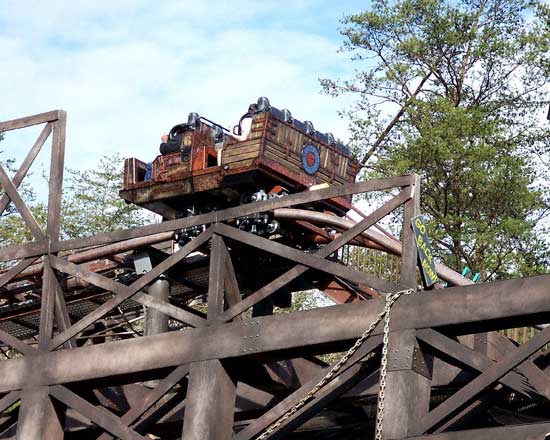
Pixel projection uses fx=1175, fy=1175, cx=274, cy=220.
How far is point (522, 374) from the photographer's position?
31.8 ft

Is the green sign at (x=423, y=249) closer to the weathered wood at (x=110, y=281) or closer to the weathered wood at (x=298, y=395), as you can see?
the weathered wood at (x=298, y=395)

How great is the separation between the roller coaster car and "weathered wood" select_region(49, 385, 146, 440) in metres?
3.69

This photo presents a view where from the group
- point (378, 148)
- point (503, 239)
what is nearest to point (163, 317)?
point (503, 239)

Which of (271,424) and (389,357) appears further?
(271,424)

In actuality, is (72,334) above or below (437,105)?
below

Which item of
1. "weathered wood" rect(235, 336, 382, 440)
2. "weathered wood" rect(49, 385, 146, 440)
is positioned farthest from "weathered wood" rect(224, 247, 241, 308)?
"weathered wood" rect(49, 385, 146, 440)

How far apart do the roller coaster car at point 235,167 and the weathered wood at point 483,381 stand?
5.12 m

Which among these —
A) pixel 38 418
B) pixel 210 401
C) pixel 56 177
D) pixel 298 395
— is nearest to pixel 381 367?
pixel 298 395

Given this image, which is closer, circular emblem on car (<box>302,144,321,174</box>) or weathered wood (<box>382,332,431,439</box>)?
weathered wood (<box>382,332,431,439</box>)

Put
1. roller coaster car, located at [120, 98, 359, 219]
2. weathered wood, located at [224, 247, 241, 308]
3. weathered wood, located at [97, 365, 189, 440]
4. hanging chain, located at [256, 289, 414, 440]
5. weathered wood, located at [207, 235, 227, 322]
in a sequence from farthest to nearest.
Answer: roller coaster car, located at [120, 98, 359, 219]
weathered wood, located at [224, 247, 241, 308]
weathered wood, located at [207, 235, 227, 322]
weathered wood, located at [97, 365, 189, 440]
hanging chain, located at [256, 289, 414, 440]

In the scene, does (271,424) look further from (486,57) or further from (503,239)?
(486,57)

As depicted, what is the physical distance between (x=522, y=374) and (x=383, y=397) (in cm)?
135

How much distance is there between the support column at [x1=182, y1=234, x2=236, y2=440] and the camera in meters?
9.89

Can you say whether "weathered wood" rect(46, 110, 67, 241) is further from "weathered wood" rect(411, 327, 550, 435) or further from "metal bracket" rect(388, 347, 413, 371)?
"weathered wood" rect(411, 327, 550, 435)
